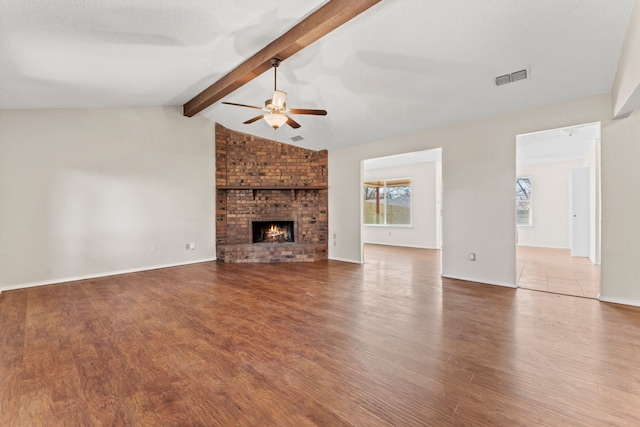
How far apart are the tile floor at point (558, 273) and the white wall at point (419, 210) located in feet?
7.34

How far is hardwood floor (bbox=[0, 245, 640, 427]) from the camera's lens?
1586 mm

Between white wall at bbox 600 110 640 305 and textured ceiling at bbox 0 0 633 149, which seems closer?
textured ceiling at bbox 0 0 633 149

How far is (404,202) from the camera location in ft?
28.9

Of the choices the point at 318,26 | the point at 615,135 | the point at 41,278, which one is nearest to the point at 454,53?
the point at 318,26

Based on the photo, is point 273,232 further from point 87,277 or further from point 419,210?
point 419,210

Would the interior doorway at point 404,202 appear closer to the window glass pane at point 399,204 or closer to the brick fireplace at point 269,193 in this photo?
the window glass pane at point 399,204

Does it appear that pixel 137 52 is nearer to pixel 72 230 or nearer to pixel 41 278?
pixel 72 230

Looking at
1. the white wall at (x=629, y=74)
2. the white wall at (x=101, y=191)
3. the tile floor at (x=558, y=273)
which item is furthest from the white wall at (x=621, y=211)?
the white wall at (x=101, y=191)

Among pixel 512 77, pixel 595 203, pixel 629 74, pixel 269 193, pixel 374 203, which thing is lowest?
Answer: pixel 595 203

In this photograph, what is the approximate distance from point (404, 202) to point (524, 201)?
3.28 m

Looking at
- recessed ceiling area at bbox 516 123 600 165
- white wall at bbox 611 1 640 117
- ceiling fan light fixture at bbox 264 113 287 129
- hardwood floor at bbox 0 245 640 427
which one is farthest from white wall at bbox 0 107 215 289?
white wall at bbox 611 1 640 117

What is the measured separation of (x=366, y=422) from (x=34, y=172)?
5.44m

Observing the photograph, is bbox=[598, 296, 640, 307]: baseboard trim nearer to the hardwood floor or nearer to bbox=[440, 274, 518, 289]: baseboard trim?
the hardwood floor

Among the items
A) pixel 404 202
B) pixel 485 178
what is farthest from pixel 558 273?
pixel 404 202
